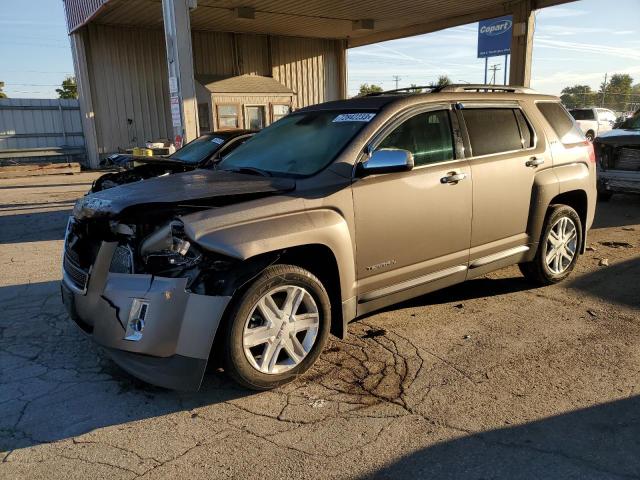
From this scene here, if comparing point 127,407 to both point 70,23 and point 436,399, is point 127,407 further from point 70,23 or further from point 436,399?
point 70,23

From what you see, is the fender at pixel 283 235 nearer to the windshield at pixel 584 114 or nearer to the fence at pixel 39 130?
the fence at pixel 39 130

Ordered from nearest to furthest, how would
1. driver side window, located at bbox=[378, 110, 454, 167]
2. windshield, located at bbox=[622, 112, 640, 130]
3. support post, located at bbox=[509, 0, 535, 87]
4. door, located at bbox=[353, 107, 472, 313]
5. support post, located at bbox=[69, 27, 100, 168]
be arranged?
door, located at bbox=[353, 107, 472, 313] → driver side window, located at bbox=[378, 110, 454, 167] → windshield, located at bbox=[622, 112, 640, 130] → support post, located at bbox=[509, 0, 535, 87] → support post, located at bbox=[69, 27, 100, 168]

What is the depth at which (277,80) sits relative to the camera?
2270cm

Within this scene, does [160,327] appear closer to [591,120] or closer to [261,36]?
[261,36]

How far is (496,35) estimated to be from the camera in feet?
56.3

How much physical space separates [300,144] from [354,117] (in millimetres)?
490

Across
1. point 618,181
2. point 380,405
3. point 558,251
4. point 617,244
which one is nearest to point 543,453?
point 380,405

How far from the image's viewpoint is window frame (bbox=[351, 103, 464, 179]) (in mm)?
3727

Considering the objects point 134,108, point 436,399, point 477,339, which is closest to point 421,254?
point 477,339

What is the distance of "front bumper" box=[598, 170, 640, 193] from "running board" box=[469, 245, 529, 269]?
509 centimetres

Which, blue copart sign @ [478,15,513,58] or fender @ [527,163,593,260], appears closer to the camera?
fender @ [527,163,593,260]

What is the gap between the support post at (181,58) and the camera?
10.4 meters

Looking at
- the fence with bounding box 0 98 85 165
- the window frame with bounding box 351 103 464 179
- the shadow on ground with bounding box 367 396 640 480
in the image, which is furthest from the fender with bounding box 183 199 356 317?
the fence with bounding box 0 98 85 165

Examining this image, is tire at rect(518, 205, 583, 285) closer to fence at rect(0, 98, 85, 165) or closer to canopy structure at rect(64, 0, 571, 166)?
canopy structure at rect(64, 0, 571, 166)
